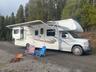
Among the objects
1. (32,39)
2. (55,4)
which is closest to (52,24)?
(32,39)

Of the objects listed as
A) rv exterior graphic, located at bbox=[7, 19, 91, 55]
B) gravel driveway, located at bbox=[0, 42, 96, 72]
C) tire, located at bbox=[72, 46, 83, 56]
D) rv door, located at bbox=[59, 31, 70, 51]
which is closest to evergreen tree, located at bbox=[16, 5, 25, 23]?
rv exterior graphic, located at bbox=[7, 19, 91, 55]

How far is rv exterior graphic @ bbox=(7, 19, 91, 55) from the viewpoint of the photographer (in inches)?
777

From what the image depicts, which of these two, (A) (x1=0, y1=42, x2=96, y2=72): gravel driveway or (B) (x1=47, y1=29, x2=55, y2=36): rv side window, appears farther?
(B) (x1=47, y1=29, x2=55, y2=36): rv side window

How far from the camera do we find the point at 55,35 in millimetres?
21141

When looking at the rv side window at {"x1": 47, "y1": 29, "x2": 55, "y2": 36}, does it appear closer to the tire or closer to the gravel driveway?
the gravel driveway

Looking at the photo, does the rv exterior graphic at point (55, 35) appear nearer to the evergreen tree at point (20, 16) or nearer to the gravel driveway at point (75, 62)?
the gravel driveway at point (75, 62)

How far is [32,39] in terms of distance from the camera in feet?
75.5

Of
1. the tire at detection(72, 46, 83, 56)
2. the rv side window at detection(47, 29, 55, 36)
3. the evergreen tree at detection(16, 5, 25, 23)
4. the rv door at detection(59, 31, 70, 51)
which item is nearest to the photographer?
the tire at detection(72, 46, 83, 56)

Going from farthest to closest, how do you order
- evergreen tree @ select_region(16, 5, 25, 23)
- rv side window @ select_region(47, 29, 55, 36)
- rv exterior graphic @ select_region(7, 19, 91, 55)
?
evergreen tree @ select_region(16, 5, 25, 23) < rv side window @ select_region(47, 29, 55, 36) < rv exterior graphic @ select_region(7, 19, 91, 55)

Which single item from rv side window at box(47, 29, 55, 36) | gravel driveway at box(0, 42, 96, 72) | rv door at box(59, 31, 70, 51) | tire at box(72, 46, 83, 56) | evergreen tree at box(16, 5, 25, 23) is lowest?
gravel driveway at box(0, 42, 96, 72)

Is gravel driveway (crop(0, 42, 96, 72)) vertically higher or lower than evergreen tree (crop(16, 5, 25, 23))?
lower

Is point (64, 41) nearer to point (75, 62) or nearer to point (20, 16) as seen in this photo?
point (75, 62)

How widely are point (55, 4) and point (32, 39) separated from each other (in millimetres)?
42368

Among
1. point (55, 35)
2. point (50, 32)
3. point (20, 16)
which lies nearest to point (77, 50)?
point (55, 35)
